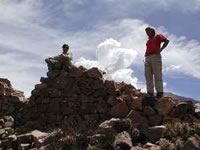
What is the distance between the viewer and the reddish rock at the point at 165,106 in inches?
575

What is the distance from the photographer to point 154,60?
49.9 ft

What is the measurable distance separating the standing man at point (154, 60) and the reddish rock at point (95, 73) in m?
2.79

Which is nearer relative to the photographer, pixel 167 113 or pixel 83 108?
pixel 167 113

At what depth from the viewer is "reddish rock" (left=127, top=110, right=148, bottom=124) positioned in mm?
14602

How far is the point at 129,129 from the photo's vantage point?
13.8 meters

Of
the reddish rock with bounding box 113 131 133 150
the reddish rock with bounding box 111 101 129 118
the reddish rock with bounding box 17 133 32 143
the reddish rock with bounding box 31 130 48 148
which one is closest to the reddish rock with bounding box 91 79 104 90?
the reddish rock with bounding box 111 101 129 118

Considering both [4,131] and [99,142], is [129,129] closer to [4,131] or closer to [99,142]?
[99,142]

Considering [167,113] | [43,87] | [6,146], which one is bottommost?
[6,146]

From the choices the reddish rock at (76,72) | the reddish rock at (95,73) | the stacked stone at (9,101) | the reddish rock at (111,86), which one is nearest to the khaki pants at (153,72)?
the reddish rock at (111,86)

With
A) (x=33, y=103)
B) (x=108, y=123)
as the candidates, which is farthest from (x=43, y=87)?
(x=108, y=123)

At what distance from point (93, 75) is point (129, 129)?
4.55 m

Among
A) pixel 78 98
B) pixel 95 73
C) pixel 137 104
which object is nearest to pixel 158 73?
pixel 137 104

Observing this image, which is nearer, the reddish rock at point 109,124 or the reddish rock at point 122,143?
the reddish rock at point 122,143

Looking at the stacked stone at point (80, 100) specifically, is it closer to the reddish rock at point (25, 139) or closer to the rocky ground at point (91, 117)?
the rocky ground at point (91, 117)
